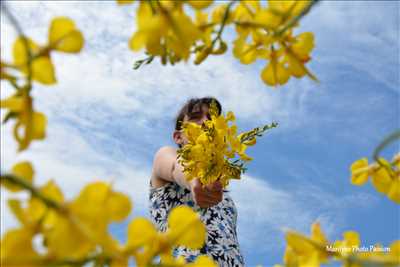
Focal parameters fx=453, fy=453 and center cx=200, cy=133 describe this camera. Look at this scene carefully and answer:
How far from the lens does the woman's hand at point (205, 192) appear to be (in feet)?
5.85

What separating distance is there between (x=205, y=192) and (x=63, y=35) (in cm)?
148

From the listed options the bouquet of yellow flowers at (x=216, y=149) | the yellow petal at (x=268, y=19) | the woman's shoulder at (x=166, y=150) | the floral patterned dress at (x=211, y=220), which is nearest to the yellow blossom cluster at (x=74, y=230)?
the yellow petal at (x=268, y=19)

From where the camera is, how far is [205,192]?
1.85 metres

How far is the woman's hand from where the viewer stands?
70.2 inches

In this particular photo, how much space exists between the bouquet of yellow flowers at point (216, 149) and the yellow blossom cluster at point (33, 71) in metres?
1.17

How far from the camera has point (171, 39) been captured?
1.46ft

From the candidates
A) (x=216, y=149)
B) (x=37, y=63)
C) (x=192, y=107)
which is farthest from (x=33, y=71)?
(x=192, y=107)

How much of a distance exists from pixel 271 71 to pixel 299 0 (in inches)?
3.7

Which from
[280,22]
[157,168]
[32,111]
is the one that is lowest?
[32,111]

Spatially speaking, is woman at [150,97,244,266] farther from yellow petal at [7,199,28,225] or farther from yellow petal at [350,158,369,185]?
yellow petal at [7,199,28,225]

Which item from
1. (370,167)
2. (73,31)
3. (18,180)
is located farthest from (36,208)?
(370,167)

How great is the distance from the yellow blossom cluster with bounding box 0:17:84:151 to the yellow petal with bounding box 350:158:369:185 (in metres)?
0.39

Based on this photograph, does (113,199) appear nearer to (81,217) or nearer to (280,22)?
(81,217)

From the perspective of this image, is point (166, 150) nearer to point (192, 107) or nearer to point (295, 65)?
point (192, 107)
